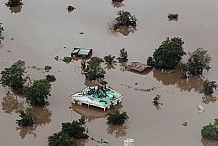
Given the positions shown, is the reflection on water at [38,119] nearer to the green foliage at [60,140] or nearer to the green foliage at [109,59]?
the green foliage at [60,140]

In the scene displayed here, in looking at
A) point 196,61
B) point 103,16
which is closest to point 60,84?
point 196,61

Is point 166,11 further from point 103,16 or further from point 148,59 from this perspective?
point 148,59

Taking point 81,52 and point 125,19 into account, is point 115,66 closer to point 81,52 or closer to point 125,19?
point 81,52

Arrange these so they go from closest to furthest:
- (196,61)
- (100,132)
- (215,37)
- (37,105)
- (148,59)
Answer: (100,132)
(37,105)
(196,61)
(148,59)
(215,37)

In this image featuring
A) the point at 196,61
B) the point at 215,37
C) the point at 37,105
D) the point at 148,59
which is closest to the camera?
the point at 37,105

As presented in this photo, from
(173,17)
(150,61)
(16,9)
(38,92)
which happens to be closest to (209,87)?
(150,61)

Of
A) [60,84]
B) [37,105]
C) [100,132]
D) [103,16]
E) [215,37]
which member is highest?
[103,16]

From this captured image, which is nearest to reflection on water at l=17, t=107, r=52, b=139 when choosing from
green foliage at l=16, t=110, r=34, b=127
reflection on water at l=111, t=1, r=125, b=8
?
green foliage at l=16, t=110, r=34, b=127
